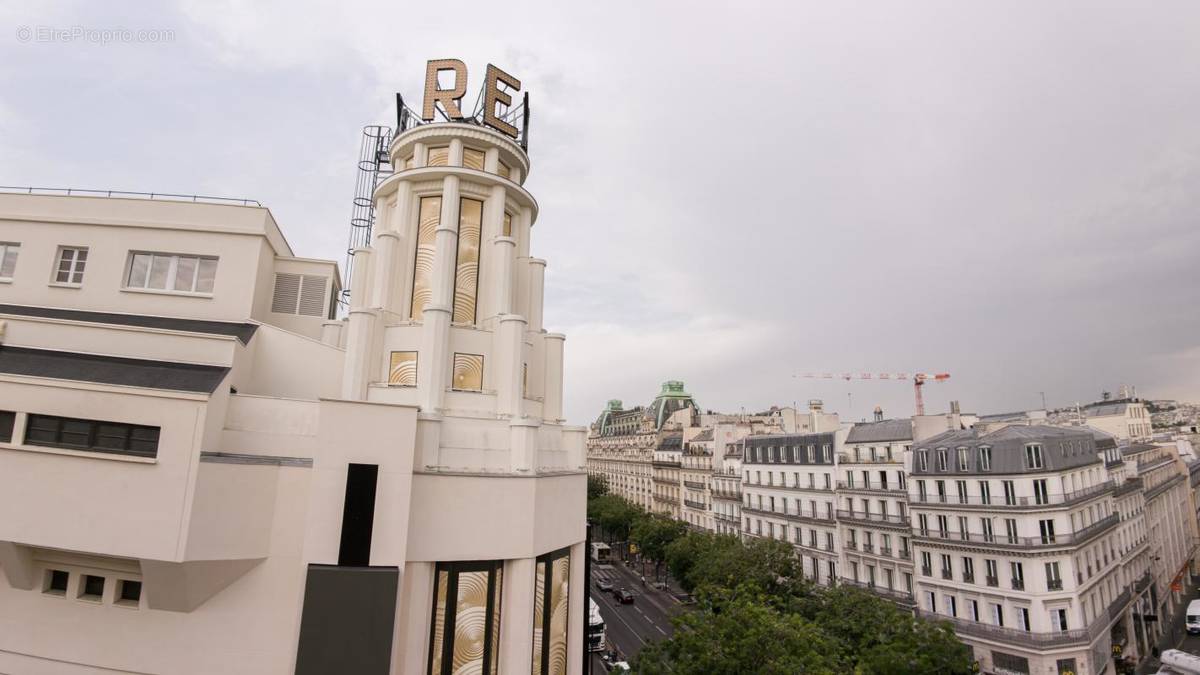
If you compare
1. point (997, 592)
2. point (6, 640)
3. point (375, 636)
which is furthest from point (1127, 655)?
point (6, 640)

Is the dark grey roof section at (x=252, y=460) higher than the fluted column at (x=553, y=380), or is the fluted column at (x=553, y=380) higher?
the fluted column at (x=553, y=380)

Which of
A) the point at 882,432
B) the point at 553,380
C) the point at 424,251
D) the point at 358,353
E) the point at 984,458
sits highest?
the point at 424,251

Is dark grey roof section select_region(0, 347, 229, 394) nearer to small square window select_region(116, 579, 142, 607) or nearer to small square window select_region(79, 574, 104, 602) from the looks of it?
small square window select_region(116, 579, 142, 607)

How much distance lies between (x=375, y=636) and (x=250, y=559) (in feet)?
13.6

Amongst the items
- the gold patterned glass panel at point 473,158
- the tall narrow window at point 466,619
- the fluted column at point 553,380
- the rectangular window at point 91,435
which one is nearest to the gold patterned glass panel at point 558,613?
the tall narrow window at point 466,619

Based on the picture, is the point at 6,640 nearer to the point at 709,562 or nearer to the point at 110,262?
the point at 110,262

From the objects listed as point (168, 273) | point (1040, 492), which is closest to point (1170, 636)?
point (1040, 492)

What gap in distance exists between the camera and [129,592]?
1723 centimetres

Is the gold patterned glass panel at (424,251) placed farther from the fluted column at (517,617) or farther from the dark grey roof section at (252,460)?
the fluted column at (517,617)

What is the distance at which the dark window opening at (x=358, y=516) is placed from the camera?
1653 centimetres

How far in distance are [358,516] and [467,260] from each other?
10.8 m

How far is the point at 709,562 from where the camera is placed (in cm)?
4609

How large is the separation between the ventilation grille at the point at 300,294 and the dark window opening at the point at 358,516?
33.9ft

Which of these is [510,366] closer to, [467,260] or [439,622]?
[467,260]
